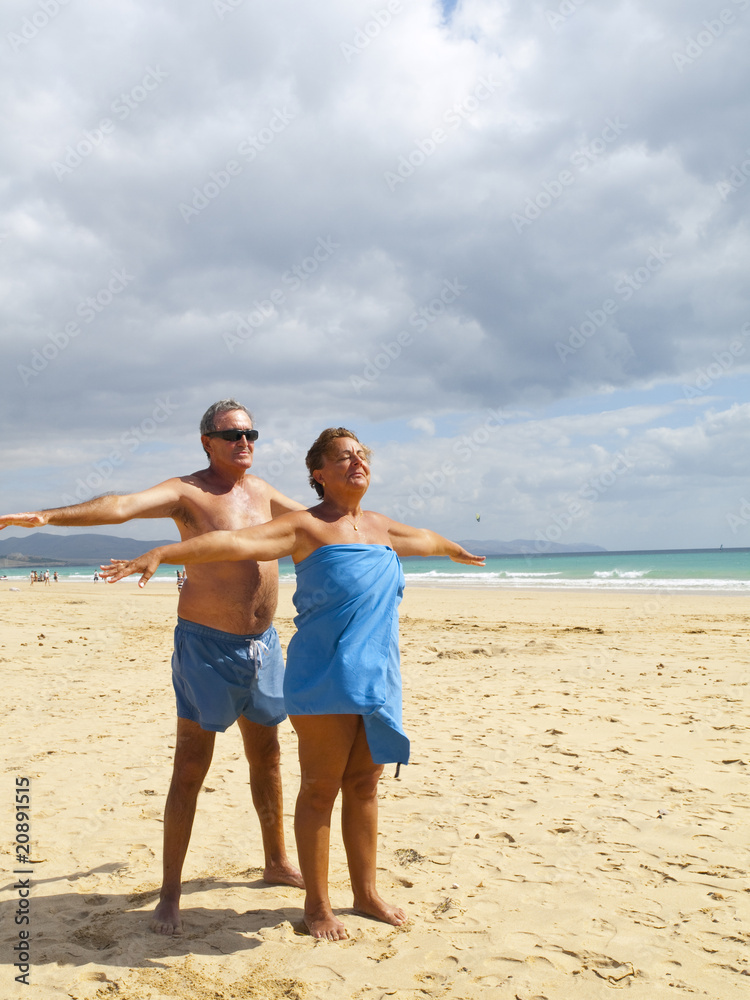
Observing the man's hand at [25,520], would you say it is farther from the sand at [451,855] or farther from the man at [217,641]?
the sand at [451,855]

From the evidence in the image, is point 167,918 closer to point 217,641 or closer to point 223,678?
point 223,678

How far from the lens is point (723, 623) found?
15.7 meters

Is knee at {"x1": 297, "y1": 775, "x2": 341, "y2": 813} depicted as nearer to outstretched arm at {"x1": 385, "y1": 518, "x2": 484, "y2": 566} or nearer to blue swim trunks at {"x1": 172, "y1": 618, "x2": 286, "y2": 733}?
blue swim trunks at {"x1": 172, "y1": 618, "x2": 286, "y2": 733}

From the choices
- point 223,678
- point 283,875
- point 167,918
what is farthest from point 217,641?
point 283,875

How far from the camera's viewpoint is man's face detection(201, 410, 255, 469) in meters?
3.57

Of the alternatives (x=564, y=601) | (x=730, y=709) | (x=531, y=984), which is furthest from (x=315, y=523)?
(x=564, y=601)

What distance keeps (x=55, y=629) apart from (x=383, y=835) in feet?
40.5

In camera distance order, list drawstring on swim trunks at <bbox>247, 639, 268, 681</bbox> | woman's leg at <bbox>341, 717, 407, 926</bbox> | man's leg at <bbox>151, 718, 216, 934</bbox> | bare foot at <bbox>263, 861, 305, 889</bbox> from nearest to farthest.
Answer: woman's leg at <bbox>341, 717, 407, 926</bbox>, man's leg at <bbox>151, 718, 216, 934</bbox>, drawstring on swim trunks at <bbox>247, 639, 268, 681</bbox>, bare foot at <bbox>263, 861, 305, 889</bbox>

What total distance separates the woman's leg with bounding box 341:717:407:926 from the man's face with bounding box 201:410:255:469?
55.8 inches

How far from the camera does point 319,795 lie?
306cm

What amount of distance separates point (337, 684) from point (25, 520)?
4.73 ft

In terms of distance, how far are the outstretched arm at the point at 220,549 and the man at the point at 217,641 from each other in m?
0.42

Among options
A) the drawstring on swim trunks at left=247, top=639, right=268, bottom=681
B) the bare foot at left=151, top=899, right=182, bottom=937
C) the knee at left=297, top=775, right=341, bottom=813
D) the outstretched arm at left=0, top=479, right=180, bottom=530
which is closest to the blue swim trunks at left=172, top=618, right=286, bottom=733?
the drawstring on swim trunks at left=247, top=639, right=268, bottom=681

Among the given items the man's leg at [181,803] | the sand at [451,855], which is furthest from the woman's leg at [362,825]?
the man's leg at [181,803]
